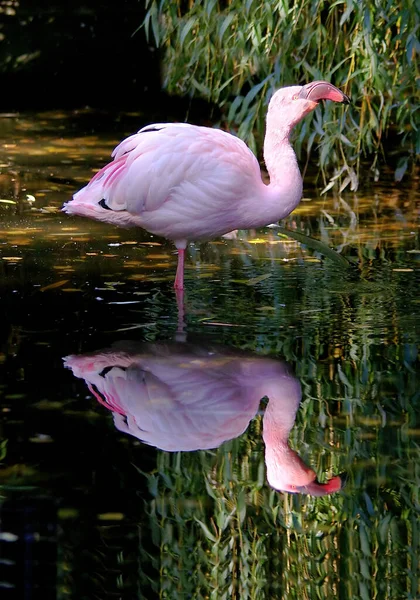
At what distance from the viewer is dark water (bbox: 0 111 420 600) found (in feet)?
13.3

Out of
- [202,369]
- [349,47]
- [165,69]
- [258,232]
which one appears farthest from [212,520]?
[165,69]

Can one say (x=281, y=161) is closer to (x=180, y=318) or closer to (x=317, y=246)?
(x=180, y=318)

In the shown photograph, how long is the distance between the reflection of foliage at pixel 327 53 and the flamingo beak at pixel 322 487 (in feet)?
14.2

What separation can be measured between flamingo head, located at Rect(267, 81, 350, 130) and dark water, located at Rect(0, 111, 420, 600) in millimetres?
960

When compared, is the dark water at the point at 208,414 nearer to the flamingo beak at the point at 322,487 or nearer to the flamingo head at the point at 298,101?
the flamingo beak at the point at 322,487

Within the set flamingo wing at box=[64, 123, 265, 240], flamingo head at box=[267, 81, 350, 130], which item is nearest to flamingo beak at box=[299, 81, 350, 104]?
flamingo head at box=[267, 81, 350, 130]

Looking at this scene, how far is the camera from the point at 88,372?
18.4ft

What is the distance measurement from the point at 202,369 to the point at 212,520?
Result: 54.8 inches

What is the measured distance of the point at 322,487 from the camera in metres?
4.51

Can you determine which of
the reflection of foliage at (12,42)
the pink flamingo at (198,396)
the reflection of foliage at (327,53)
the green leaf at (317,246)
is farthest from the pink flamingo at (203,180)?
the reflection of foliage at (12,42)

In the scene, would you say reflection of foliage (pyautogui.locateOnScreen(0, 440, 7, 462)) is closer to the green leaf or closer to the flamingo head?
the flamingo head

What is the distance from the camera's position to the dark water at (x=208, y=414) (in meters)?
4.05

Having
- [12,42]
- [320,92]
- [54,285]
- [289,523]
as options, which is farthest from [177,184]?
[12,42]

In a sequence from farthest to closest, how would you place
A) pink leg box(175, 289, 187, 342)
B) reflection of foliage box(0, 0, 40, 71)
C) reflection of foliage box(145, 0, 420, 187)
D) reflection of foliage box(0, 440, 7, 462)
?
reflection of foliage box(0, 0, 40, 71) → reflection of foliage box(145, 0, 420, 187) → pink leg box(175, 289, 187, 342) → reflection of foliage box(0, 440, 7, 462)
